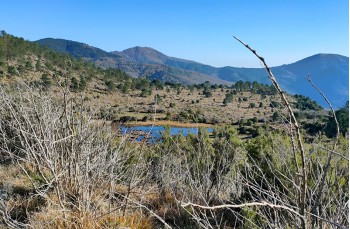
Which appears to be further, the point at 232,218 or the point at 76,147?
the point at 232,218

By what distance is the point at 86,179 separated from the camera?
348cm

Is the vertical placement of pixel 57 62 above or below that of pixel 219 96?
above

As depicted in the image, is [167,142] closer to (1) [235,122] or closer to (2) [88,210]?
(2) [88,210]

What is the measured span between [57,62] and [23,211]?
2172 inches

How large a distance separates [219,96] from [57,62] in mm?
39890

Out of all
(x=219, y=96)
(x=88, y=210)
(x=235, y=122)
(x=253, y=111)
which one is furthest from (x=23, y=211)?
Answer: (x=219, y=96)

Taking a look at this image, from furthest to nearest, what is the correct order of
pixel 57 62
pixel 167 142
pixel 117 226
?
pixel 57 62, pixel 167 142, pixel 117 226

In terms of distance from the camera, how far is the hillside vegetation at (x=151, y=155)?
8.22 feet

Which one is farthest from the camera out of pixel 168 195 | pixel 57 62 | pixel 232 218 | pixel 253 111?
pixel 253 111

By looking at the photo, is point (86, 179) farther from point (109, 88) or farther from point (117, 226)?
point (109, 88)

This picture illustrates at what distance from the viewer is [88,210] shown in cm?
341

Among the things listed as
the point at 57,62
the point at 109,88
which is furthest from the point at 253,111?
the point at 57,62

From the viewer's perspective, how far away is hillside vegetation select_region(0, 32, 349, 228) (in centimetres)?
251

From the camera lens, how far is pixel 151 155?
25.7ft
